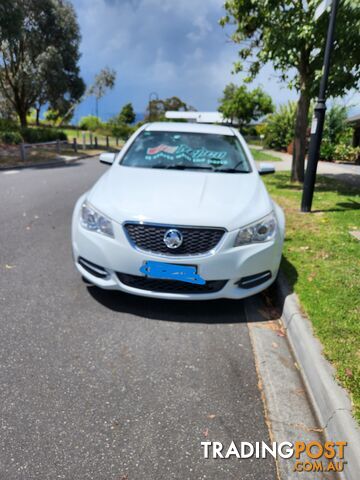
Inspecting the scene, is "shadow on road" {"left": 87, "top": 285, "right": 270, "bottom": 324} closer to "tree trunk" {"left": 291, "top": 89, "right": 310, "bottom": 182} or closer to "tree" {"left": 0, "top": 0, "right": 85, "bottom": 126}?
"tree trunk" {"left": 291, "top": 89, "right": 310, "bottom": 182}

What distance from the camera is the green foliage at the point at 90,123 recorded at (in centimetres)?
4796

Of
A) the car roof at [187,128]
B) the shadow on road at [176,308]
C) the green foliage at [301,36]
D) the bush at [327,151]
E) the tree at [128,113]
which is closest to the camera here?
the shadow on road at [176,308]

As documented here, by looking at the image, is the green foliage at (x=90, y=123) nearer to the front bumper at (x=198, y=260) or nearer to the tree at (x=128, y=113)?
the tree at (x=128, y=113)

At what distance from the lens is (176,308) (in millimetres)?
3551

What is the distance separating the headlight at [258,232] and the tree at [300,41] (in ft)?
18.1

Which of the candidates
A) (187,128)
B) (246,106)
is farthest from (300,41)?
(246,106)

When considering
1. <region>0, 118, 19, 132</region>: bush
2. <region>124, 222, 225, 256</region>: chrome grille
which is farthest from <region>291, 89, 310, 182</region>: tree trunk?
<region>0, 118, 19, 132</region>: bush

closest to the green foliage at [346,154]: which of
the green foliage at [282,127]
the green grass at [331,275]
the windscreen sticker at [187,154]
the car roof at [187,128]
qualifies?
the green foliage at [282,127]

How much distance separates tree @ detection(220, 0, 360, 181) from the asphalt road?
6.41 meters

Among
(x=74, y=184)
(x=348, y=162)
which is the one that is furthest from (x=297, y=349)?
(x=348, y=162)

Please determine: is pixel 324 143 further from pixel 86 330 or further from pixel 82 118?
pixel 82 118

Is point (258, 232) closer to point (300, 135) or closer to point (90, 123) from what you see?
point (300, 135)

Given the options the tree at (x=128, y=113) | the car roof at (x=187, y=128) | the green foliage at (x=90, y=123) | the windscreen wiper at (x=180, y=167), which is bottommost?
the windscreen wiper at (x=180, y=167)

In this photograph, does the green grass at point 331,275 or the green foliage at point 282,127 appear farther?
the green foliage at point 282,127
